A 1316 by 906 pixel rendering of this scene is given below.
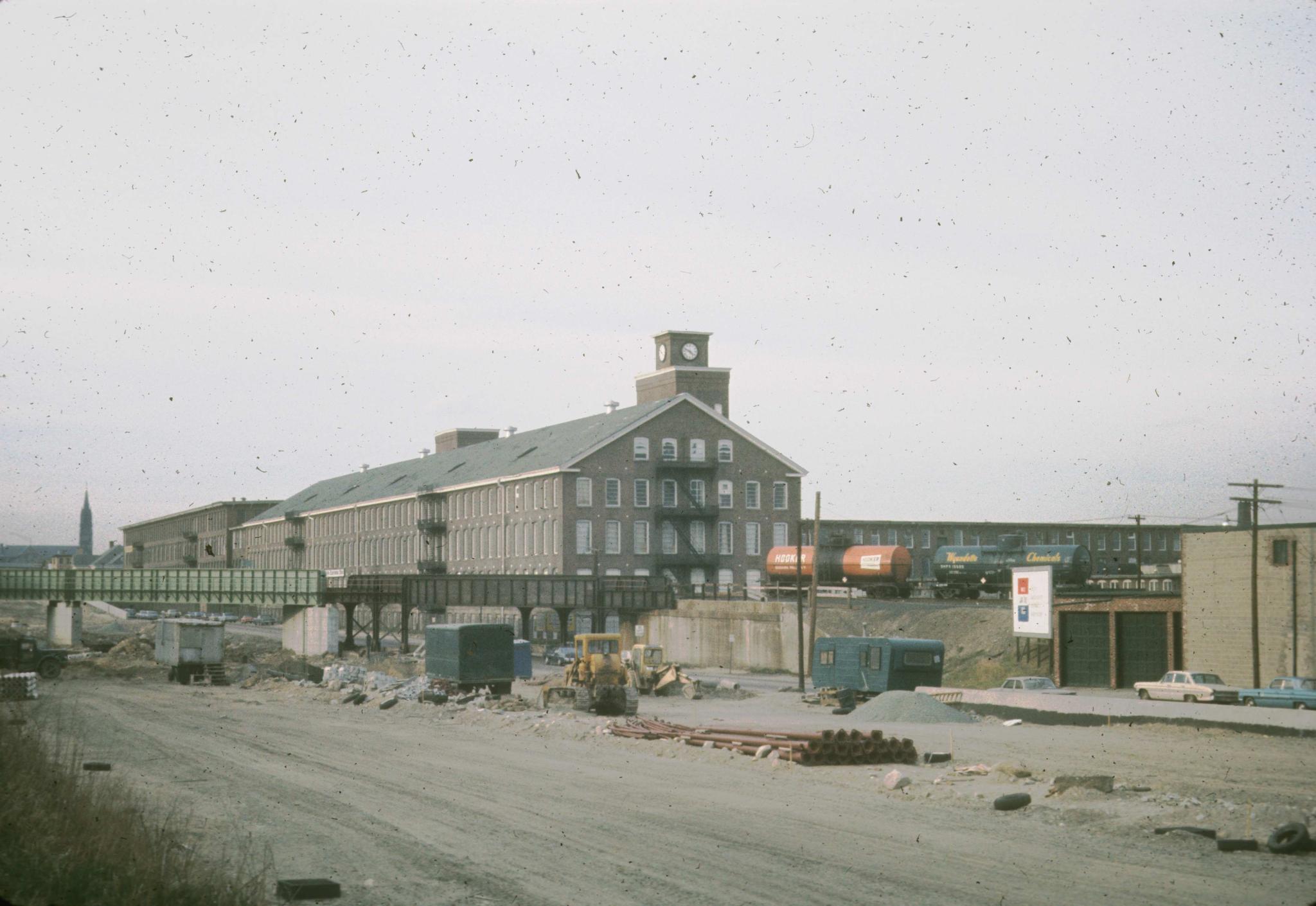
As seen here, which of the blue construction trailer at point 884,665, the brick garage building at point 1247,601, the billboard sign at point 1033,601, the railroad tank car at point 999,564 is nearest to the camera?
the blue construction trailer at point 884,665

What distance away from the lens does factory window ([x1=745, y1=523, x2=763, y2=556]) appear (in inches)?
3743

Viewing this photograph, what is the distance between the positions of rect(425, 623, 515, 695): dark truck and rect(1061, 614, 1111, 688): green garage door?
26.0 meters

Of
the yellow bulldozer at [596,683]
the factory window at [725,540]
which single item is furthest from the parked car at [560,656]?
the yellow bulldozer at [596,683]

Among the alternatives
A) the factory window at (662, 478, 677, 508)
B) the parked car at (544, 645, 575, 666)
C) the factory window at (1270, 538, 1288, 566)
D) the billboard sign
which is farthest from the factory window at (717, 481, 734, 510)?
the factory window at (1270, 538, 1288, 566)

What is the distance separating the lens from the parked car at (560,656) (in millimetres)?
75562

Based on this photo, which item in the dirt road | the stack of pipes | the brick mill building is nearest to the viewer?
the dirt road

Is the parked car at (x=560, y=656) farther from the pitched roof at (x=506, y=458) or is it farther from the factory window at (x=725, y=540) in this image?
the factory window at (x=725, y=540)

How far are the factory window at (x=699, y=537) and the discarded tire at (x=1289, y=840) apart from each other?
73293 millimetres

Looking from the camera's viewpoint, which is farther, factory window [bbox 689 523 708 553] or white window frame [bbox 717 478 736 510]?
white window frame [bbox 717 478 736 510]

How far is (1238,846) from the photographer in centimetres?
2036

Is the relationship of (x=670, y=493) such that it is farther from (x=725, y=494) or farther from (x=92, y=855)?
(x=92, y=855)

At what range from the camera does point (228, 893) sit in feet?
48.0

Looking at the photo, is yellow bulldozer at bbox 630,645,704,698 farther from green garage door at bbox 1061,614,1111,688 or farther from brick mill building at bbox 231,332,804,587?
brick mill building at bbox 231,332,804,587

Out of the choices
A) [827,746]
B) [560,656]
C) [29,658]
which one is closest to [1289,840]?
[827,746]
